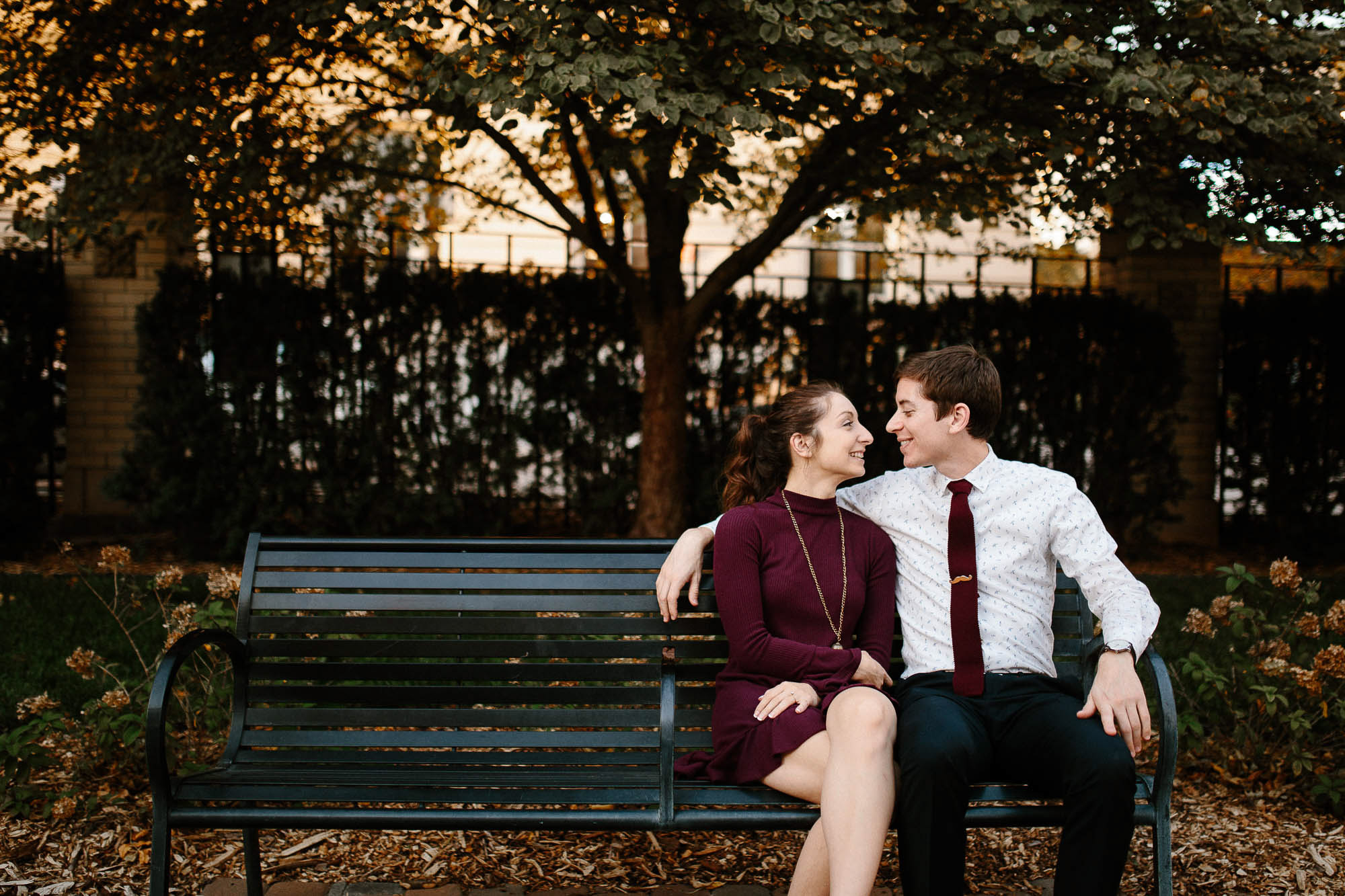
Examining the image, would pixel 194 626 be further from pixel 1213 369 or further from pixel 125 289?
pixel 1213 369

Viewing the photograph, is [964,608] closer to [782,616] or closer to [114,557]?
[782,616]

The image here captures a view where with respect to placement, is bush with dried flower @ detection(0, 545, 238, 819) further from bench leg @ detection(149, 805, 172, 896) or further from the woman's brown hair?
the woman's brown hair

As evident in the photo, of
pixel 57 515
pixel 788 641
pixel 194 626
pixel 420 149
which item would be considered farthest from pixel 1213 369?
pixel 57 515

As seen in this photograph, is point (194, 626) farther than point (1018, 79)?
No

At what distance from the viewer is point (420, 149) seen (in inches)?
325

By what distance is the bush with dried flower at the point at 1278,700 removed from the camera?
3.44m

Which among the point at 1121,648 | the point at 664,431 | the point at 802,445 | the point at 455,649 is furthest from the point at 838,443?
the point at 664,431

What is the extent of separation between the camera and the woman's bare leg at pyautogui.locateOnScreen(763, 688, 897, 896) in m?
2.33

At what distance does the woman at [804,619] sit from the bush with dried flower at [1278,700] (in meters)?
1.50

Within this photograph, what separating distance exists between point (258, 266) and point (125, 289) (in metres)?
1.54

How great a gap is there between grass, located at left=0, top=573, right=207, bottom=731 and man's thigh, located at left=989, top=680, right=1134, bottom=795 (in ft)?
9.83

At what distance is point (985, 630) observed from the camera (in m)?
2.82

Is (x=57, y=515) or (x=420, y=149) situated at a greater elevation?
(x=420, y=149)

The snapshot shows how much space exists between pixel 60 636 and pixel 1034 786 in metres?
4.76
